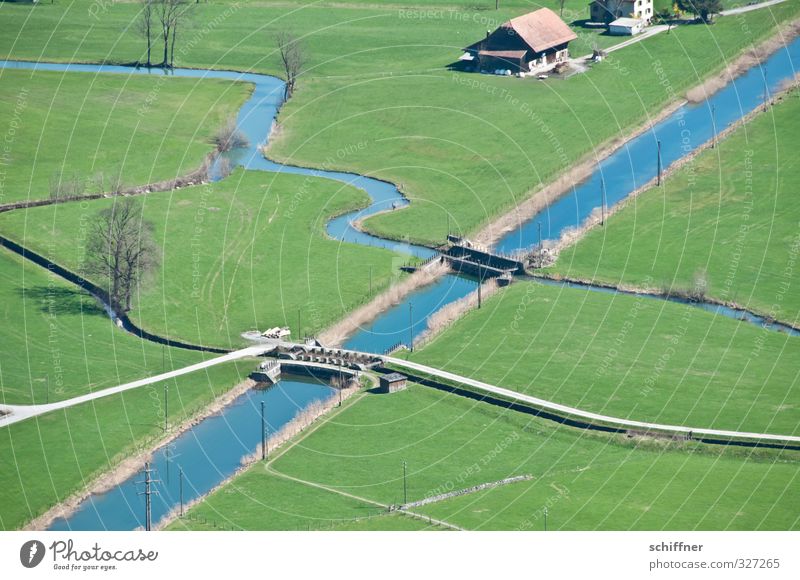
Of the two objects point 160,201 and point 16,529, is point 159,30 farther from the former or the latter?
point 16,529

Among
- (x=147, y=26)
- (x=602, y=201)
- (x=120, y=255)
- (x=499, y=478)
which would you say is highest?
(x=147, y=26)

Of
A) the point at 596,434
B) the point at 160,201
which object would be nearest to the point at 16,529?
the point at 596,434

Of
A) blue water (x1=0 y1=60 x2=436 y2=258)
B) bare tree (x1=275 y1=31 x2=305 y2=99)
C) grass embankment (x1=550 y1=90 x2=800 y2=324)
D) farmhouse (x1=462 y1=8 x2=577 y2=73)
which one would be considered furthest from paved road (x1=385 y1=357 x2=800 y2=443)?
farmhouse (x1=462 y1=8 x2=577 y2=73)

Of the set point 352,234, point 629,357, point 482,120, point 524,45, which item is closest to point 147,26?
point 524,45

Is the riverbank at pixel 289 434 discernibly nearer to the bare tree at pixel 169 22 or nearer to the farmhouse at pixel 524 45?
the farmhouse at pixel 524 45

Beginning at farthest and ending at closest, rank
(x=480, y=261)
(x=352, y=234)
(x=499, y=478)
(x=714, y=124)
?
(x=714, y=124), (x=352, y=234), (x=480, y=261), (x=499, y=478)

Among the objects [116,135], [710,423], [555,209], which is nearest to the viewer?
[710,423]

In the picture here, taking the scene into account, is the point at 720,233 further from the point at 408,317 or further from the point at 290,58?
the point at 290,58

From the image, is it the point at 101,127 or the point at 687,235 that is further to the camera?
the point at 101,127
